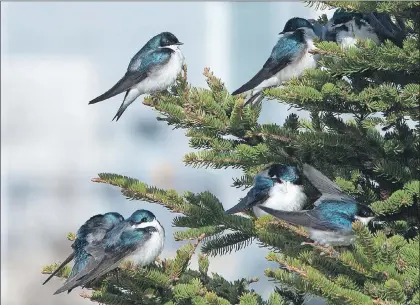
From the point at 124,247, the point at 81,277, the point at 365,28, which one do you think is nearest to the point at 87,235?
the point at 124,247

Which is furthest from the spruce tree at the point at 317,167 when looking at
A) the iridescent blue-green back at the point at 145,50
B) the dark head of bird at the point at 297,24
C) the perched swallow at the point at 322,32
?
the iridescent blue-green back at the point at 145,50

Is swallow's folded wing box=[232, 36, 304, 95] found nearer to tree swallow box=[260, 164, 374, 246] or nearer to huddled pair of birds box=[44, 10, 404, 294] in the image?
huddled pair of birds box=[44, 10, 404, 294]

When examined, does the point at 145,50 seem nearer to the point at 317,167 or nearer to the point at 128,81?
the point at 128,81

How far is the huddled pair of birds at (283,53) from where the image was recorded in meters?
3.58

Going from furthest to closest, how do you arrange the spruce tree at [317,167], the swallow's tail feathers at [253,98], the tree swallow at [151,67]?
the tree swallow at [151,67] < the swallow's tail feathers at [253,98] < the spruce tree at [317,167]

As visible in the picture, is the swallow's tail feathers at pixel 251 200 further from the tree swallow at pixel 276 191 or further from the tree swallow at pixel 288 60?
the tree swallow at pixel 288 60

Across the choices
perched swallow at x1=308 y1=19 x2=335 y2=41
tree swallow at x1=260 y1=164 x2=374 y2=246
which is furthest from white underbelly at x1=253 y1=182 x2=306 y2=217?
perched swallow at x1=308 y1=19 x2=335 y2=41

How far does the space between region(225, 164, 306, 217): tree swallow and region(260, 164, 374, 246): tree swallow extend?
7.5 inches

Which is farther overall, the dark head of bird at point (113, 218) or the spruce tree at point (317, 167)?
the dark head of bird at point (113, 218)

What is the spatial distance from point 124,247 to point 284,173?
0.70m

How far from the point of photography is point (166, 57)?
472cm

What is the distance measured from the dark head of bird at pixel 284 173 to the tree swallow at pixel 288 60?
47 centimetres

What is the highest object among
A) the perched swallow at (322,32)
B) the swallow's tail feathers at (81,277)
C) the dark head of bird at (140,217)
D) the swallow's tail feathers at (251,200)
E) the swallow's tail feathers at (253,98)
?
the perched swallow at (322,32)

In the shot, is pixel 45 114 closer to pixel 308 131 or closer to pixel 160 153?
pixel 160 153
